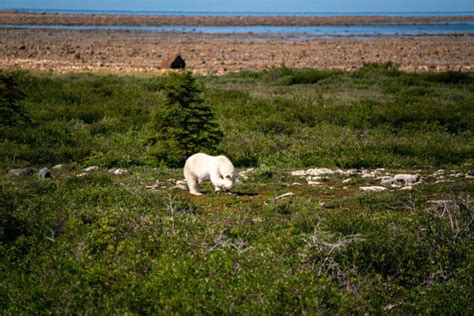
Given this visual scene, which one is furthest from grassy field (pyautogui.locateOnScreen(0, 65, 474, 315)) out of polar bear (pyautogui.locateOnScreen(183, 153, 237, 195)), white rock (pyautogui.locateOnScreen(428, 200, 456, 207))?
polar bear (pyautogui.locateOnScreen(183, 153, 237, 195))

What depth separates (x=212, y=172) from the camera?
40.3 feet

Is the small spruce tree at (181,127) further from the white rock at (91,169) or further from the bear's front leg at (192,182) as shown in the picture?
the bear's front leg at (192,182)

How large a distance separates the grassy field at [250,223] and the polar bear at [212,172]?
0.30 m

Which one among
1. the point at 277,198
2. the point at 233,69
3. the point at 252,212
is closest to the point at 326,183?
the point at 277,198

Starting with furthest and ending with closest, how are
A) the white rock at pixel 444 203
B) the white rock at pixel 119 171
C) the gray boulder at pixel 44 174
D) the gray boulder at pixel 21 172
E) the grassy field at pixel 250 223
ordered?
the white rock at pixel 119 171
the gray boulder at pixel 21 172
the gray boulder at pixel 44 174
the white rock at pixel 444 203
the grassy field at pixel 250 223

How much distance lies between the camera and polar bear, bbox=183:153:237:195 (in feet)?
39.8

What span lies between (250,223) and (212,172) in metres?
2.27

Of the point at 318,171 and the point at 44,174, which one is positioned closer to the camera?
the point at 44,174

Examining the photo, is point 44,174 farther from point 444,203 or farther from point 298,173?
point 444,203

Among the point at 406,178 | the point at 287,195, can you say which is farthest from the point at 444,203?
the point at 406,178

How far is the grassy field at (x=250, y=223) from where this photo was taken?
23.1ft

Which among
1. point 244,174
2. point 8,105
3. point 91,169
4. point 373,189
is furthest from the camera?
point 8,105

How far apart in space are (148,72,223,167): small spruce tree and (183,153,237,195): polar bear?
3723mm

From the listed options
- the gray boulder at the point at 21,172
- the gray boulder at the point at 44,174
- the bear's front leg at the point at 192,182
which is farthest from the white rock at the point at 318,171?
the gray boulder at the point at 21,172
